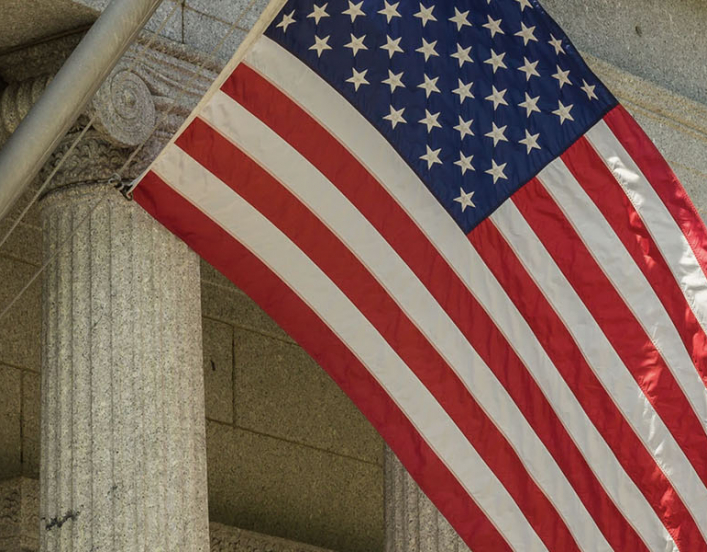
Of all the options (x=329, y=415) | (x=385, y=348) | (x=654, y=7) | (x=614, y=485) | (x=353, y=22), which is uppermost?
(x=654, y=7)

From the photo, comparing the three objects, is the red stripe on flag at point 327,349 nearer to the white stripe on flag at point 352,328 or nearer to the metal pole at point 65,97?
the white stripe on flag at point 352,328

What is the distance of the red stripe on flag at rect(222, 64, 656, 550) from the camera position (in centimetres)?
1271

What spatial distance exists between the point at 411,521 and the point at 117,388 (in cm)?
366

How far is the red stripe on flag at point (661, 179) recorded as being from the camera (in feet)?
44.0

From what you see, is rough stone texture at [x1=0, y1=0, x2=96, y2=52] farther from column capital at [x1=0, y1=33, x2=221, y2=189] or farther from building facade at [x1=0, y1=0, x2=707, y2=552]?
column capital at [x1=0, y1=33, x2=221, y2=189]

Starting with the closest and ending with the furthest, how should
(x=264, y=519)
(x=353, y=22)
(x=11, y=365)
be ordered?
(x=353, y=22) < (x=11, y=365) < (x=264, y=519)

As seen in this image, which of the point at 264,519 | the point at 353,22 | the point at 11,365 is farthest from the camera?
the point at 264,519

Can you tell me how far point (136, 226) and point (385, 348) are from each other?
81.7 inches

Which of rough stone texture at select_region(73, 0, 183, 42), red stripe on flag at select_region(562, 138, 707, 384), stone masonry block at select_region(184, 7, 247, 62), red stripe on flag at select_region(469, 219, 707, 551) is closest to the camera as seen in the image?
red stripe on flag at select_region(469, 219, 707, 551)

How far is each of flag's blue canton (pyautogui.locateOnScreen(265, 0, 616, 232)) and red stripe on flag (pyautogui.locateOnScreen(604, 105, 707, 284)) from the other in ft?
0.81

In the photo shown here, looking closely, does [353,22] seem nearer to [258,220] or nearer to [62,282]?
[258,220]

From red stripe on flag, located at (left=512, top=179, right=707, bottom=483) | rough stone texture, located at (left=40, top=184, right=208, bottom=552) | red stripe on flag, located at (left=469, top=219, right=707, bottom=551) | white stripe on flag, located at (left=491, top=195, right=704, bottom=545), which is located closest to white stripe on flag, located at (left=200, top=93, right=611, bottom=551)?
red stripe on flag, located at (left=469, top=219, right=707, bottom=551)

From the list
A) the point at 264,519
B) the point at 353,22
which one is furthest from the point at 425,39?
the point at 264,519

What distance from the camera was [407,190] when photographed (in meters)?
12.9
